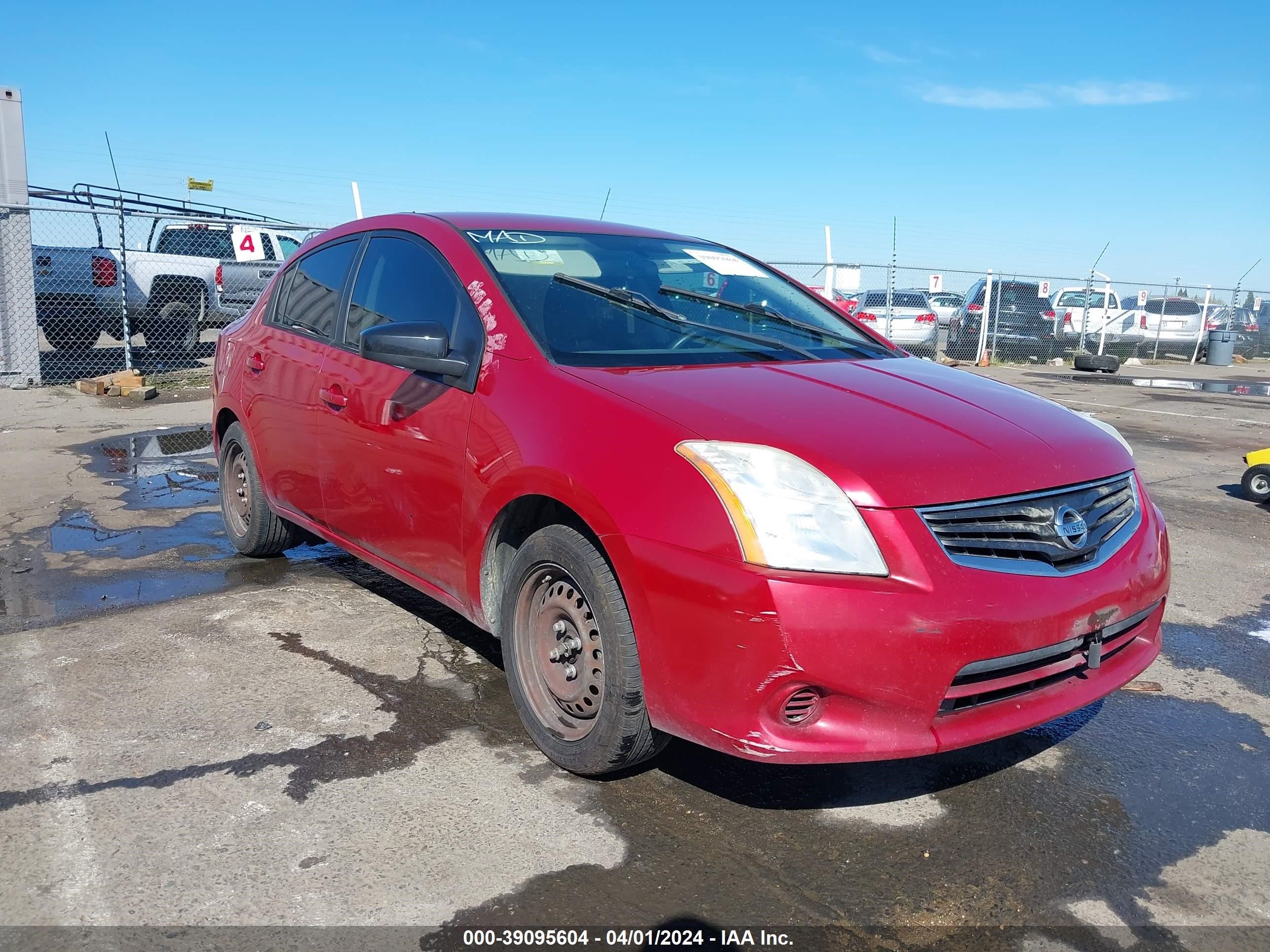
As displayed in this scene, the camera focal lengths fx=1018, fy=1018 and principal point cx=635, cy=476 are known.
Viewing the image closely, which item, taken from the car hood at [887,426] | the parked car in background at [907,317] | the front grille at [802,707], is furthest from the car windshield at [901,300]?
the front grille at [802,707]

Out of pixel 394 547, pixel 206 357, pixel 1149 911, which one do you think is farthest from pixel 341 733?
pixel 206 357

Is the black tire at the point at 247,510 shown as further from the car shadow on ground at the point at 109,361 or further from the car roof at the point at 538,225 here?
the car shadow on ground at the point at 109,361

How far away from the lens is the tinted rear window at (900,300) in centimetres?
1997

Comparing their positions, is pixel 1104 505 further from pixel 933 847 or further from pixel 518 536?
pixel 518 536

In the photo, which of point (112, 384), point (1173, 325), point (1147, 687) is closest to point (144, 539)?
point (1147, 687)

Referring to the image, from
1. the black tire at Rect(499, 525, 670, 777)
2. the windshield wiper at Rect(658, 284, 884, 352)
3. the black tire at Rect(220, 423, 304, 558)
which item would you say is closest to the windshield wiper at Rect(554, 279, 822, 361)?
the windshield wiper at Rect(658, 284, 884, 352)

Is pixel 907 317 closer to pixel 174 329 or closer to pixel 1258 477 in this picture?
pixel 174 329

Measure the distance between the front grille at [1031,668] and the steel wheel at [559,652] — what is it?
3.07ft

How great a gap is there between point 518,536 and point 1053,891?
177cm

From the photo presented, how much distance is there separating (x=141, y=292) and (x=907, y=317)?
1358 centimetres

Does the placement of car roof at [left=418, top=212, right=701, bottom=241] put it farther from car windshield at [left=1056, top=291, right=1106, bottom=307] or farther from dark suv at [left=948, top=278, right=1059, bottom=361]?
car windshield at [left=1056, top=291, right=1106, bottom=307]

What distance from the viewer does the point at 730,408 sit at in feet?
9.09

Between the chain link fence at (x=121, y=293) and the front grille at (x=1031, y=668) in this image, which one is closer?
the front grille at (x=1031, y=668)

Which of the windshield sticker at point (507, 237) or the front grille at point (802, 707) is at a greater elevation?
the windshield sticker at point (507, 237)
